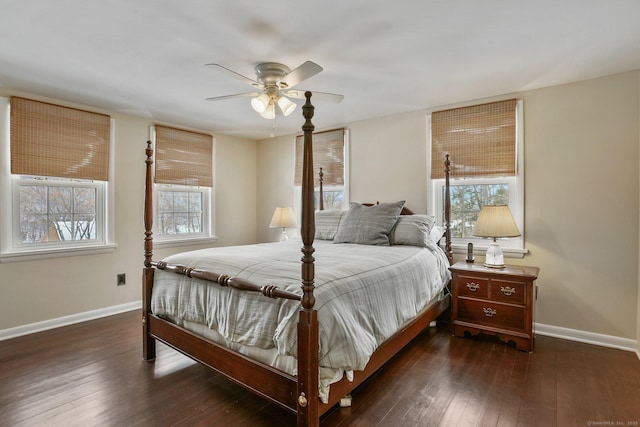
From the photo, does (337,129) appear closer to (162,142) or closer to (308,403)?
(162,142)

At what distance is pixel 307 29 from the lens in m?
1.99

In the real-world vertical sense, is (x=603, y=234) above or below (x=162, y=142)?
below

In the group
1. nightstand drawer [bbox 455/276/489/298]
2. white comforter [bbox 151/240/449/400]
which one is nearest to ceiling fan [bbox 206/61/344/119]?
white comforter [bbox 151/240/449/400]

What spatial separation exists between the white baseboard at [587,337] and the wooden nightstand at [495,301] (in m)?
0.54

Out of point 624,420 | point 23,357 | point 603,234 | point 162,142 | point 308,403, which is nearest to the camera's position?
point 308,403

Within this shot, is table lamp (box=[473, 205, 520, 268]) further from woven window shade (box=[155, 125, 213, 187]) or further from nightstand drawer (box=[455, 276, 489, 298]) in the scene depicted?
woven window shade (box=[155, 125, 213, 187])

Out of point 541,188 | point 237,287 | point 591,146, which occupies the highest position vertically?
point 591,146

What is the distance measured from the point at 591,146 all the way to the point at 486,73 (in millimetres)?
1097

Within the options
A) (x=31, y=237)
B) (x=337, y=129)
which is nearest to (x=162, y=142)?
(x=31, y=237)

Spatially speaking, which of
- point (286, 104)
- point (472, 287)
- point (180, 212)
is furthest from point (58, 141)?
point (472, 287)

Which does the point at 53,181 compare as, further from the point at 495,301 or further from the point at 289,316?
the point at 495,301

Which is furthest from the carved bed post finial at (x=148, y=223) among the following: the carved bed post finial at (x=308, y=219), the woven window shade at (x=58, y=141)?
the carved bed post finial at (x=308, y=219)

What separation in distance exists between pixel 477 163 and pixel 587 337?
176cm

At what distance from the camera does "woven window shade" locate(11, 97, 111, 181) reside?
3.00m
